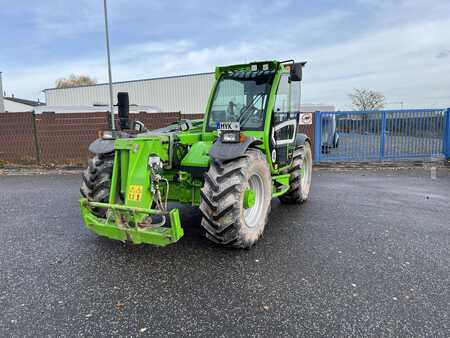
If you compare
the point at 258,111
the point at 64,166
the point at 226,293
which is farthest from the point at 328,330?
the point at 64,166

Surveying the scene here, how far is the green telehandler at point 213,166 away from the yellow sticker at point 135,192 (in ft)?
0.04

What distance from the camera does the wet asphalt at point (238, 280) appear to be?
2562mm

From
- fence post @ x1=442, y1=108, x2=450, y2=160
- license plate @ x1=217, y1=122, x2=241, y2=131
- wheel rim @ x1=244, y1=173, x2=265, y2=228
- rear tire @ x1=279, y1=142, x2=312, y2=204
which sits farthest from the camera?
fence post @ x1=442, y1=108, x2=450, y2=160

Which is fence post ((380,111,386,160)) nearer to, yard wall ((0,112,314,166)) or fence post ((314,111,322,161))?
fence post ((314,111,322,161))

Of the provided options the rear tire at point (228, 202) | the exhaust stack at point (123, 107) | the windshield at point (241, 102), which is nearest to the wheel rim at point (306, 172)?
the windshield at point (241, 102)

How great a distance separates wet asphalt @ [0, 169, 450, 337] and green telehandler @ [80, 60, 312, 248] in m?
0.39

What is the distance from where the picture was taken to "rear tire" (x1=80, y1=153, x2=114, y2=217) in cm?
419

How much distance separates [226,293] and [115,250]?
1.64 meters

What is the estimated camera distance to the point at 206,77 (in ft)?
91.0

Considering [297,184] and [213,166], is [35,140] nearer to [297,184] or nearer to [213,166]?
[297,184]

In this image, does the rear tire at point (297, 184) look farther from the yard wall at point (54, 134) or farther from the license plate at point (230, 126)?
the yard wall at point (54, 134)

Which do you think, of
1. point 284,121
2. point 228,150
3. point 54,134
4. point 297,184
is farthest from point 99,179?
point 54,134

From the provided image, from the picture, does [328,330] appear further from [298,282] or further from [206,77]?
[206,77]

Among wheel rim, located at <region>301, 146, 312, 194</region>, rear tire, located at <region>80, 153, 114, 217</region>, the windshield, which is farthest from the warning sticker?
rear tire, located at <region>80, 153, 114, 217</region>
